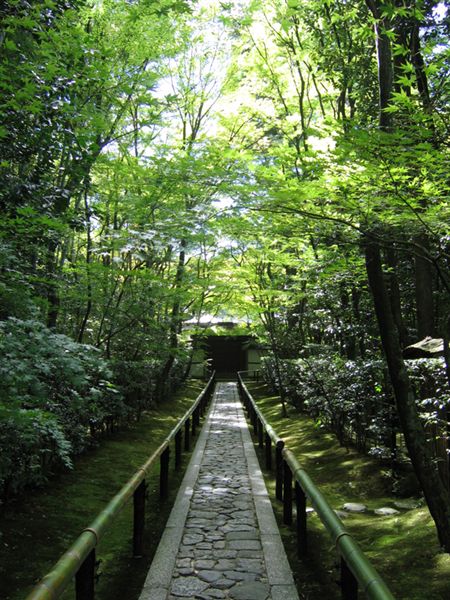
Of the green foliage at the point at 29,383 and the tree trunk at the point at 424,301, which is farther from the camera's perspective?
the tree trunk at the point at 424,301

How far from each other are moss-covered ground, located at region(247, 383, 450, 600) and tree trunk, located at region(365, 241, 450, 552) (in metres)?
0.34

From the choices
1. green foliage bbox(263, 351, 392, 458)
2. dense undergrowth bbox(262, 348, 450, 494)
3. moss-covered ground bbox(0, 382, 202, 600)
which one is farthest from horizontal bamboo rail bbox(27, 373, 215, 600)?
green foliage bbox(263, 351, 392, 458)

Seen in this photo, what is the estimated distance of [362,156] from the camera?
155 inches

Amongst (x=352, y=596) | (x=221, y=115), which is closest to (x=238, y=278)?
(x=221, y=115)

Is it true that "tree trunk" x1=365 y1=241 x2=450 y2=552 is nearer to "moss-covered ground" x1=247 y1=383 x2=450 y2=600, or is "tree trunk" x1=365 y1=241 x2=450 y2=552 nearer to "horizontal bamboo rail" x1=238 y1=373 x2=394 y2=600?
"moss-covered ground" x1=247 y1=383 x2=450 y2=600

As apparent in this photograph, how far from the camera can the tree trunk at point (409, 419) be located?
4242 millimetres

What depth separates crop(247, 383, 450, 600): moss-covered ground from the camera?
408 cm

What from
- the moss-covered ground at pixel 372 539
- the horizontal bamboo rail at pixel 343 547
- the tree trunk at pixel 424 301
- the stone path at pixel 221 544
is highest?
the tree trunk at pixel 424 301

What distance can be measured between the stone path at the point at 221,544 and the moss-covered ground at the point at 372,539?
9.8 inches

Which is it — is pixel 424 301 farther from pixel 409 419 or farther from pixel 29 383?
pixel 29 383

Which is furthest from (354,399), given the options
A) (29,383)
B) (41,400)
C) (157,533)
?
(29,383)

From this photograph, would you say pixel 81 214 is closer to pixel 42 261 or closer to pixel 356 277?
pixel 42 261

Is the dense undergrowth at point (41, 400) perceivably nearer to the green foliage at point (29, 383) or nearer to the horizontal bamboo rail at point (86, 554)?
the green foliage at point (29, 383)

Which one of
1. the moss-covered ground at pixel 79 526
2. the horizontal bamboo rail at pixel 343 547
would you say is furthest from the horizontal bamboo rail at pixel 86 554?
the horizontal bamboo rail at pixel 343 547
